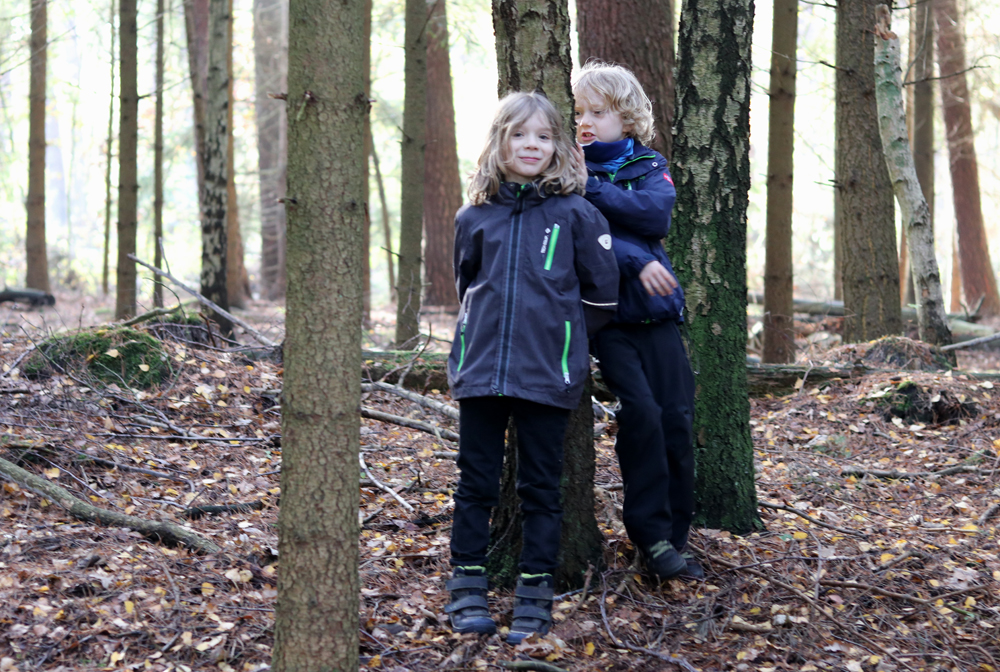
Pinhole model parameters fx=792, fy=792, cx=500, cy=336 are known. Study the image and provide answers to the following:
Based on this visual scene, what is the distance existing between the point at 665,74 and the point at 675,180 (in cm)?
330

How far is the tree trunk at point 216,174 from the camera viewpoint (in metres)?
7.68

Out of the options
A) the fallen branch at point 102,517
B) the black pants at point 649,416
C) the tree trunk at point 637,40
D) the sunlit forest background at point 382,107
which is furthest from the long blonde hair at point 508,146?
the sunlit forest background at point 382,107

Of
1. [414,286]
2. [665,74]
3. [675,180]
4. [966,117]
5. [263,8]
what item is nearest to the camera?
[675,180]

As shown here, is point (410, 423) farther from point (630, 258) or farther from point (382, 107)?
point (382, 107)

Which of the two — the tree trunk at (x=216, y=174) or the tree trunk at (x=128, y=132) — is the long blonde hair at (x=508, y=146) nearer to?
the tree trunk at (x=216, y=174)

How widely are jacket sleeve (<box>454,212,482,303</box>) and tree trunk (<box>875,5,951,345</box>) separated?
536 cm

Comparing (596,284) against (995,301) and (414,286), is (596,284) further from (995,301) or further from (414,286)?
(995,301)

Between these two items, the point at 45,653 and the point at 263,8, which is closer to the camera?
the point at 45,653

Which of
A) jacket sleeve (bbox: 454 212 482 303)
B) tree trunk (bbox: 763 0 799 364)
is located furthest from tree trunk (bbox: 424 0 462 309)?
jacket sleeve (bbox: 454 212 482 303)

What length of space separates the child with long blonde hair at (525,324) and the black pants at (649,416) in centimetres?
19

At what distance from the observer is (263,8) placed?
17.0 m

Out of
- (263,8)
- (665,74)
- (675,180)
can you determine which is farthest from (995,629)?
(263,8)

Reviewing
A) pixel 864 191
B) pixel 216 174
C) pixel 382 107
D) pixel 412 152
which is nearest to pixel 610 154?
pixel 412 152

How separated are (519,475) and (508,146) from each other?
122cm
